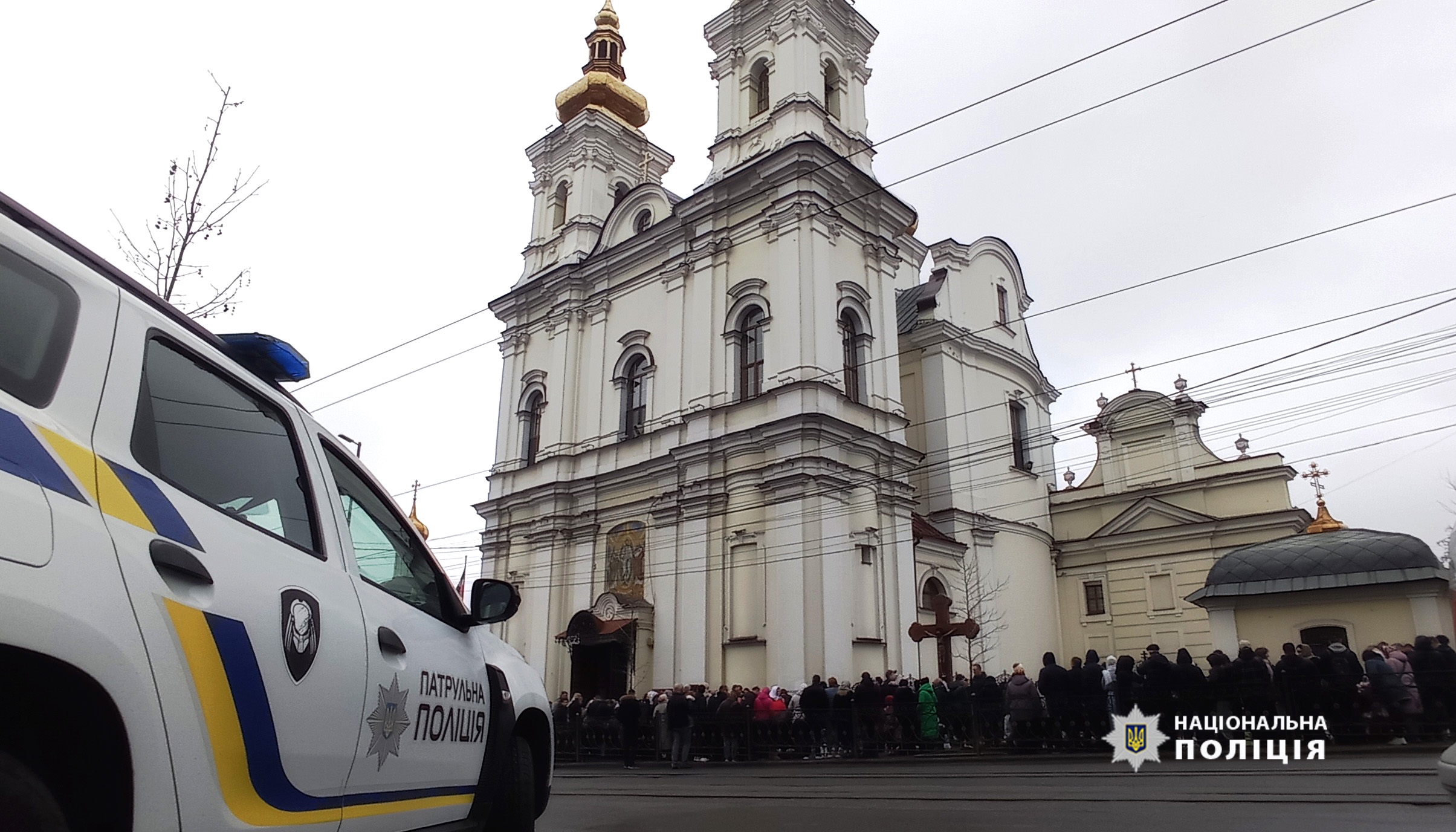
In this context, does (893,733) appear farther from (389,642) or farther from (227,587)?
(227,587)

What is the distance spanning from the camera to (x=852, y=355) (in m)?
26.6

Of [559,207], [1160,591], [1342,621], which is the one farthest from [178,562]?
[1160,591]

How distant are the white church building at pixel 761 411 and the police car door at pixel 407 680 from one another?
61.2 ft

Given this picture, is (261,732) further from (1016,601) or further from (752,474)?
(1016,601)

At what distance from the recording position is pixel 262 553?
101 inches

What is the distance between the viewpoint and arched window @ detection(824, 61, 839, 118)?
29.6 meters

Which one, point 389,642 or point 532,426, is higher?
point 532,426

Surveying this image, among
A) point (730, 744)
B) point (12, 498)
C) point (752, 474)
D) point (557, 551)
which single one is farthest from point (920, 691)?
point (12, 498)

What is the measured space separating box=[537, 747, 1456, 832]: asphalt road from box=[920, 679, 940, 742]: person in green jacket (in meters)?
3.64

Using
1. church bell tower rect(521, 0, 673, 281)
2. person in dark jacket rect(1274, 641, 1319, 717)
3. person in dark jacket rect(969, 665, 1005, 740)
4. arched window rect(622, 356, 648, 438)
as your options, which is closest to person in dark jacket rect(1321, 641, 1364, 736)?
person in dark jacket rect(1274, 641, 1319, 717)

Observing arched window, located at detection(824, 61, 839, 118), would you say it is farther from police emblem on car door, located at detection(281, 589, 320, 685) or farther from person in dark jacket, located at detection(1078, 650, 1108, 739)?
police emblem on car door, located at detection(281, 589, 320, 685)

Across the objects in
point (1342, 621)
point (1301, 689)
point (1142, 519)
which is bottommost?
point (1301, 689)

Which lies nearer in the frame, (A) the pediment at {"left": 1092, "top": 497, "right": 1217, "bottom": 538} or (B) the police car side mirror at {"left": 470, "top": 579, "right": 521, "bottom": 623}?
(B) the police car side mirror at {"left": 470, "top": 579, "right": 521, "bottom": 623}

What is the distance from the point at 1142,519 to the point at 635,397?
19.1 m
